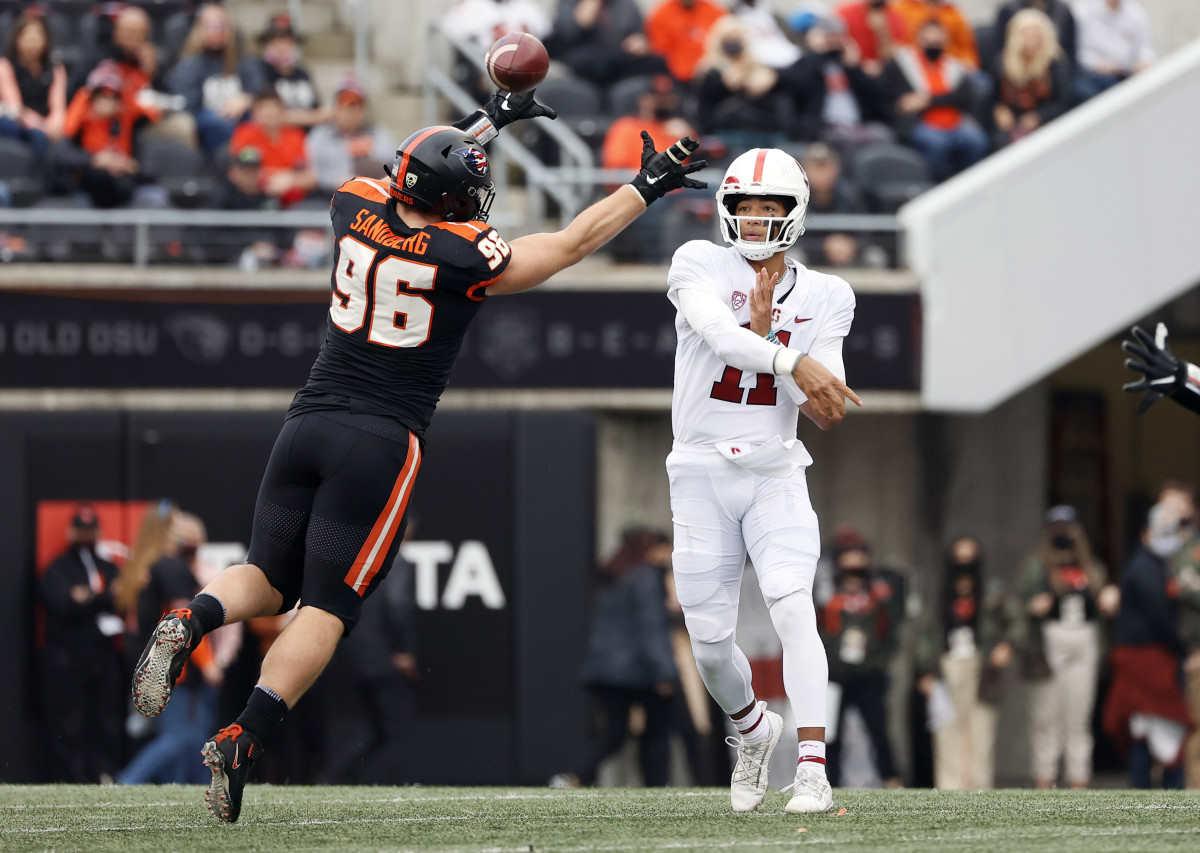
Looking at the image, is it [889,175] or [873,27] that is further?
[873,27]

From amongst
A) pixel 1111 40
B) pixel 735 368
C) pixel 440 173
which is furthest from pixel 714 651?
pixel 1111 40

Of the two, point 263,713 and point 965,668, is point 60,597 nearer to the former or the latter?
point 965,668

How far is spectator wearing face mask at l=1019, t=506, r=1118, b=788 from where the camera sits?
420 inches

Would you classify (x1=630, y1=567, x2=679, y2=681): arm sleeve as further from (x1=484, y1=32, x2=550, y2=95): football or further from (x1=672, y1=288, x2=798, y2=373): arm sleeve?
(x1=672, y1=288, x2=798, y2=373): arm sleeve

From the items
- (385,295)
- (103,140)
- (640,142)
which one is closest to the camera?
(385,295)

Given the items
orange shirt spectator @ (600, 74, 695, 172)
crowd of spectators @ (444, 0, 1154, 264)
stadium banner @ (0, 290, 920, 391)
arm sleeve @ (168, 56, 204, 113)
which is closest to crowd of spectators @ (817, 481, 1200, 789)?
stadium banner @ (0, 290, 920, 391)

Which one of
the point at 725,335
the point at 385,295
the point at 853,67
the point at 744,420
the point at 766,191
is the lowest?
the point at 744,420

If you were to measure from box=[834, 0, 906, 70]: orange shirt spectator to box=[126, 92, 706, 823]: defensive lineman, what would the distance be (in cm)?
750

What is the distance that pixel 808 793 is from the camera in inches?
209

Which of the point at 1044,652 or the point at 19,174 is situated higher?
the point at 19,174

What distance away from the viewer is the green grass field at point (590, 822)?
15.9 ft

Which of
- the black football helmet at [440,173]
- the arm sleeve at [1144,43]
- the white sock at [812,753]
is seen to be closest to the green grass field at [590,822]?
the white sock at [812,753]

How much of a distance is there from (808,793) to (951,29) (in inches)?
331

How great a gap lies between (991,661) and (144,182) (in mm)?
5590
